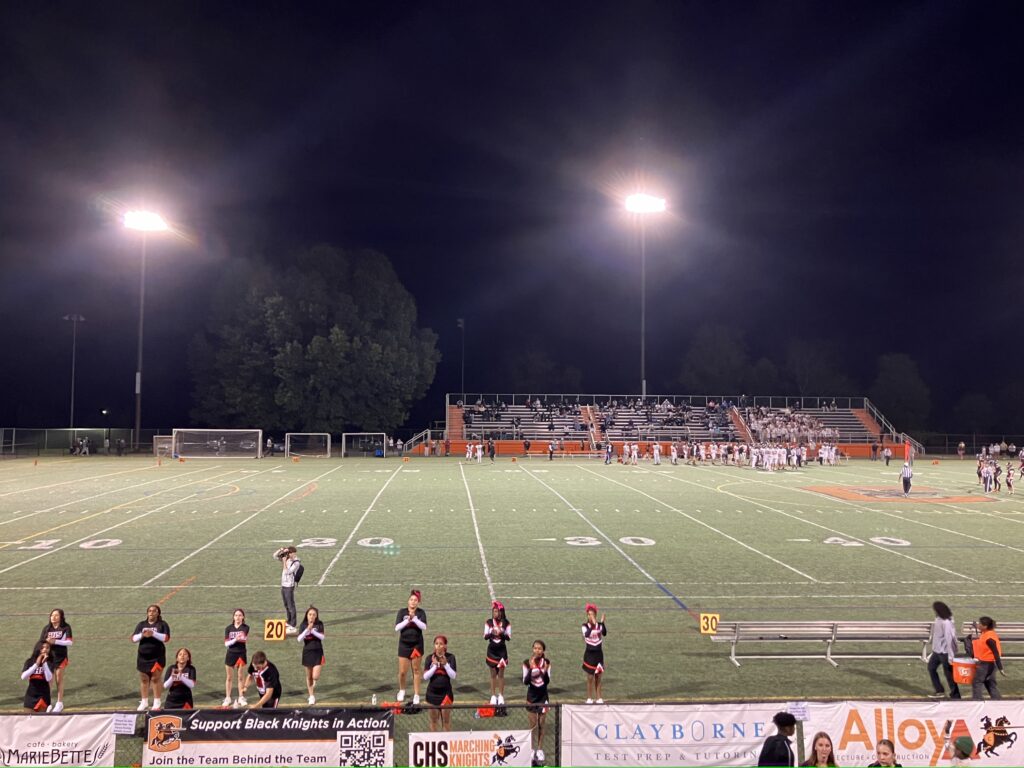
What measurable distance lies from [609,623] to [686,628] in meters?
1.12

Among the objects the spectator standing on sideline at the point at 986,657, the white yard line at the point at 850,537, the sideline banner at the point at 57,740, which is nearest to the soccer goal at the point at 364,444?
the white yard line at the point at 850,537

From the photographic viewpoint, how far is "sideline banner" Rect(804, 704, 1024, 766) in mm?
6340

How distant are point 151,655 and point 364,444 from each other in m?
47.3

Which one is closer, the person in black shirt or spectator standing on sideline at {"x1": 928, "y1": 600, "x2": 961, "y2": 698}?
the person in black shirt

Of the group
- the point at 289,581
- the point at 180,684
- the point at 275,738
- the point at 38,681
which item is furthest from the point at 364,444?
the point at 275,738

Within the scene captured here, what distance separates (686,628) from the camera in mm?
11320

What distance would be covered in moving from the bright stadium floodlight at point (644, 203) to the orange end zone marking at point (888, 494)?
23.3 meters

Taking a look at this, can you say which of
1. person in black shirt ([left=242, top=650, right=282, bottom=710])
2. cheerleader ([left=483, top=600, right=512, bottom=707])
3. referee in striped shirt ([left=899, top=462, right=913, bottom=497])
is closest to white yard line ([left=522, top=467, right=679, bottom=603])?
cheerleader ([left=483, top=600, right=512, bottom=707])

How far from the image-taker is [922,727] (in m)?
6.40

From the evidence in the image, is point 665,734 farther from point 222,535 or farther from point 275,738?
point 222,535

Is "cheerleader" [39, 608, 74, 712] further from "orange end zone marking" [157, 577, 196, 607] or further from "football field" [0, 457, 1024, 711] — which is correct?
"orange end zone marking" [157, 577, 196, 607]

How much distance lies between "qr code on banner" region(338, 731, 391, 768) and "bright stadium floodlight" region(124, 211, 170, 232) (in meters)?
48.1

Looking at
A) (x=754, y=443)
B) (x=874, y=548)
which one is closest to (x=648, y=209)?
(x=754, y=443)

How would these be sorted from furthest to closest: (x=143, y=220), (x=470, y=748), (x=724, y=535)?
(x=143, y=220) < (x=724, y=535) < (x=470, y=748)
